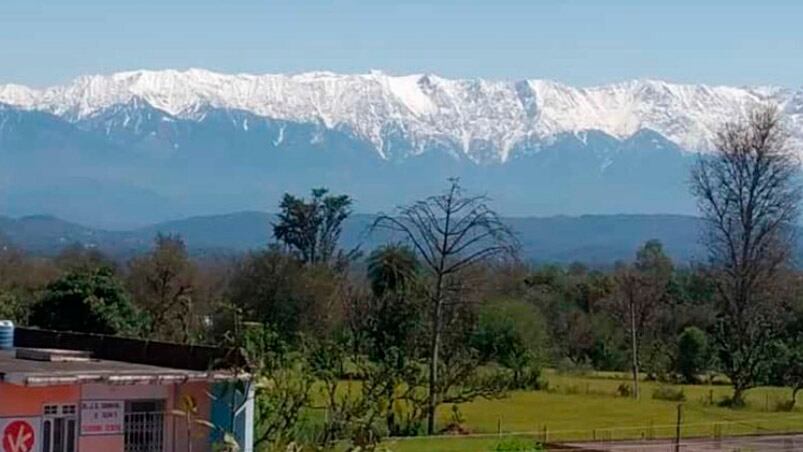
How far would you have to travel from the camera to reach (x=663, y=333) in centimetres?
5944

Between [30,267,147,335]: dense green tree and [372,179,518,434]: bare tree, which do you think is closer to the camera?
[372,179,518,434]: bare tree

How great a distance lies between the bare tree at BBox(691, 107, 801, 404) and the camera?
4806cm

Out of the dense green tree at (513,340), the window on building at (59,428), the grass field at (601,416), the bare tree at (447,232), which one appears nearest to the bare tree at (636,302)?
the dense green tree at (513,340)

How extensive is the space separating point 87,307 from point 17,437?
835 inches

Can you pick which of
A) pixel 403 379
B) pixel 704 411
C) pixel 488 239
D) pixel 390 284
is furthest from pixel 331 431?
pixel 390 284

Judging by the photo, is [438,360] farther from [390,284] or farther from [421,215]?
[390,284]

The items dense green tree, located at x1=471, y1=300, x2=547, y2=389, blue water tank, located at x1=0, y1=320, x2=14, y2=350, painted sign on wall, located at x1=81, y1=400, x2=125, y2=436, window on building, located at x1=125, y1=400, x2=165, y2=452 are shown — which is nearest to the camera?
painted sign on wall, located at x1=81, y1=400, x2=125, y2=436

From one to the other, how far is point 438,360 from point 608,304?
76.7 feet

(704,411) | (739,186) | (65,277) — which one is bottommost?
(704,411)

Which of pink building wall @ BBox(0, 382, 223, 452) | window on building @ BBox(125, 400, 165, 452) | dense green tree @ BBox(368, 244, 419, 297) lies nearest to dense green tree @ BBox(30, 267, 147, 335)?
dense green tree @ BBox(368, 244, 419, 297)

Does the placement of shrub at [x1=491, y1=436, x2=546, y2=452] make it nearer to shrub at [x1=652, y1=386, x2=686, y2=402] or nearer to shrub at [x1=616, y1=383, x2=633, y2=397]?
shrub at [x1=652, y1=386, x2=686, y2=402]

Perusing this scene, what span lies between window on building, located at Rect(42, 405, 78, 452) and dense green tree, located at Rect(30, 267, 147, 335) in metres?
20.2

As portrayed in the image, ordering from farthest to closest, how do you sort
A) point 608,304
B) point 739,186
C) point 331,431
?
point 608,304 → point 739,186 → point 331,431

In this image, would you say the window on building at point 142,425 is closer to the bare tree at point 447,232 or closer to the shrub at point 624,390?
the bare tree at point 447,232
